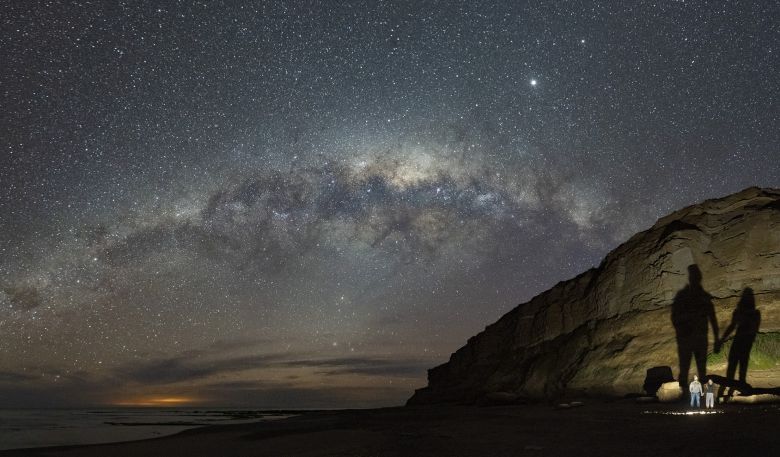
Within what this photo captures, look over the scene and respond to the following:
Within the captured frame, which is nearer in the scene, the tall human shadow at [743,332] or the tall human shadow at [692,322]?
the tall human shadow at [743,332]

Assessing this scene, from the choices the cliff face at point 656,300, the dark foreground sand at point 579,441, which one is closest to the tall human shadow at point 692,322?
the cliff face at point 656,300

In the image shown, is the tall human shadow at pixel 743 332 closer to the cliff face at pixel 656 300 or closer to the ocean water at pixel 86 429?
the cliff face at pixel 656 300

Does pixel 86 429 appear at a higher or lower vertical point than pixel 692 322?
lower

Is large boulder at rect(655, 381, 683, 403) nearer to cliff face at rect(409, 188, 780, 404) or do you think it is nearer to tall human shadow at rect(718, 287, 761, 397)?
tall human shadow at rect(718, 287, 761, 397)

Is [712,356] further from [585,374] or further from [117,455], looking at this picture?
[117,455]

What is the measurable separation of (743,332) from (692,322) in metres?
5.06

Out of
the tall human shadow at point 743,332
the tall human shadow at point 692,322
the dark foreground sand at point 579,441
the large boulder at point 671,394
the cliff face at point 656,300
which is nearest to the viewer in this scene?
the dark foreground sand at point 579,441

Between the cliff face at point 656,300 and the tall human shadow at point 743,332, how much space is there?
1.43 feet

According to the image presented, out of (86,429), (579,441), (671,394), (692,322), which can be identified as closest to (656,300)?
(692,322)

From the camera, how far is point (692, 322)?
39.8 meters

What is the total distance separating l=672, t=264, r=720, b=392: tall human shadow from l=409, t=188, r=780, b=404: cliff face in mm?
184

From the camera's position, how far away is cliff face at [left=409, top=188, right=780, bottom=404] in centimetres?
3866

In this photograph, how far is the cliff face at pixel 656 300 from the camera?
38.7m

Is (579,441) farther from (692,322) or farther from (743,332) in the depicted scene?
(692,322)
